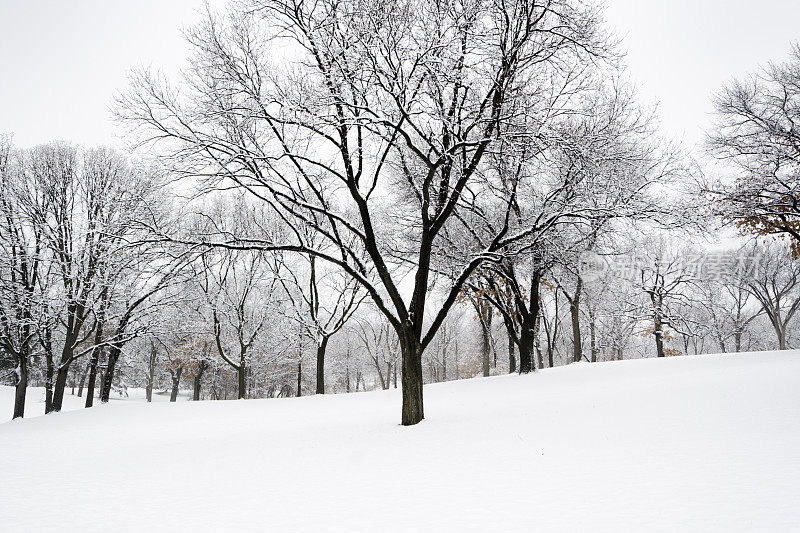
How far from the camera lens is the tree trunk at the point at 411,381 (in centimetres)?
934

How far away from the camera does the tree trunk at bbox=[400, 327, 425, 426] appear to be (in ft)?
30.6

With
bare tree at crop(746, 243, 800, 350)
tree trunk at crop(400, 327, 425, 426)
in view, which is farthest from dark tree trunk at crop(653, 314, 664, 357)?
tree trunk at crop(400, 327, 425, 426)

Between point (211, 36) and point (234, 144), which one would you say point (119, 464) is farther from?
point (211, 36)

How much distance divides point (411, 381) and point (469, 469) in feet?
11.9

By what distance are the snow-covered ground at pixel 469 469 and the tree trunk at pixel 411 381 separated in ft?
1.38

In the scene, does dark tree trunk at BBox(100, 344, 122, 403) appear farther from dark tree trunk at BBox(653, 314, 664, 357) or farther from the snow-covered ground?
dark tree trunk at BBox(653, 314, 664, 357)

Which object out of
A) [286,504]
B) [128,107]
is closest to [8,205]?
[128,107]

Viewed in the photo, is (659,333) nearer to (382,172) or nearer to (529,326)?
(529,326)

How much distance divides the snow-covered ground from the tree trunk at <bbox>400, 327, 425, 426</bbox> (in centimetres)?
42

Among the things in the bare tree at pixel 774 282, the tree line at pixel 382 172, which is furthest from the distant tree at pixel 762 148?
the bare tree at pixel 774 282

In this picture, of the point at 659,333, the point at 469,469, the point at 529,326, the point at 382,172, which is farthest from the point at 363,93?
the point at 659,333

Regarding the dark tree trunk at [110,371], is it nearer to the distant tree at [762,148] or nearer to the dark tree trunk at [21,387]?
the dark tree trunk at [21,387]

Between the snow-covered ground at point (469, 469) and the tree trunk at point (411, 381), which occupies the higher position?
the tree trunk at point (411, 381)

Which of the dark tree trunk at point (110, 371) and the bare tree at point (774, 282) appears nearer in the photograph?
the dark tree trunk at point (110, 371)
